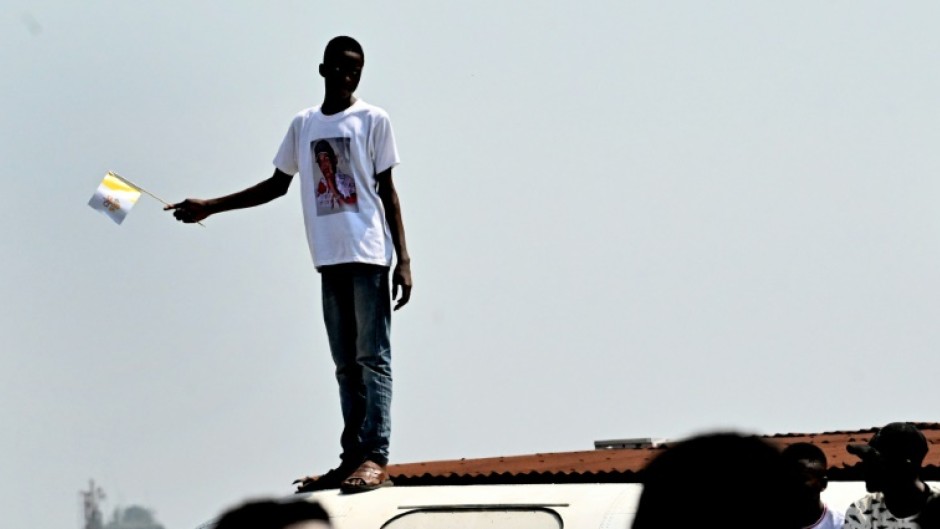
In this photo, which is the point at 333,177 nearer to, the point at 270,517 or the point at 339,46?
the point at 339,46

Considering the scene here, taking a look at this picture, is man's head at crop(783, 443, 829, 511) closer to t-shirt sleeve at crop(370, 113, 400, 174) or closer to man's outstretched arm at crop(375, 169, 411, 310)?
man's outstretched arm at crop(375, 169, 411, 310)

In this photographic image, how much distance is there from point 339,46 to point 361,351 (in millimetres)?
1519

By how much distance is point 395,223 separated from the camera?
8.38 meters

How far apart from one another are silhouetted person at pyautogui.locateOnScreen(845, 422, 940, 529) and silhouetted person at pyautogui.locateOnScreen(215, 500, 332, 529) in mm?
3681

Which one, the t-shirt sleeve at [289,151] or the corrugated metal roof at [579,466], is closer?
the corrugated metal roof at [579,466]

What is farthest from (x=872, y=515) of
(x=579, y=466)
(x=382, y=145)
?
(x=382, y=145)

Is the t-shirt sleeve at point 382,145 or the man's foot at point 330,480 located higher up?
the t-shirt sleeve at point 382,145

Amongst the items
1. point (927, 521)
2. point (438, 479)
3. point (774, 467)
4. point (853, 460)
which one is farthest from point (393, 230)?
point (774, 467)

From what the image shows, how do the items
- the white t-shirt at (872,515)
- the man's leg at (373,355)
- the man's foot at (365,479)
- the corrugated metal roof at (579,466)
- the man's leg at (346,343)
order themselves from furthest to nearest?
the man's leg at (346,343) < the man's leg at (373,355) < the man's foot at (365,479) < the corrugated metal roof at (579,466) < the white t-shirt at (872,515)

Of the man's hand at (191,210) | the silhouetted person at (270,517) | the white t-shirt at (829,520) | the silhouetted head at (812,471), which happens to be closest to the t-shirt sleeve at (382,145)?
the man's hand at (191,210)

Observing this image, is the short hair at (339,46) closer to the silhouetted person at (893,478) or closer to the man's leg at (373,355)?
the man's leg at (373,355)

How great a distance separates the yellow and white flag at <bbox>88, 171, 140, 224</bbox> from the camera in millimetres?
8898

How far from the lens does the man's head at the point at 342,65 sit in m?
8.27

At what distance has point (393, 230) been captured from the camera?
27.5ft
